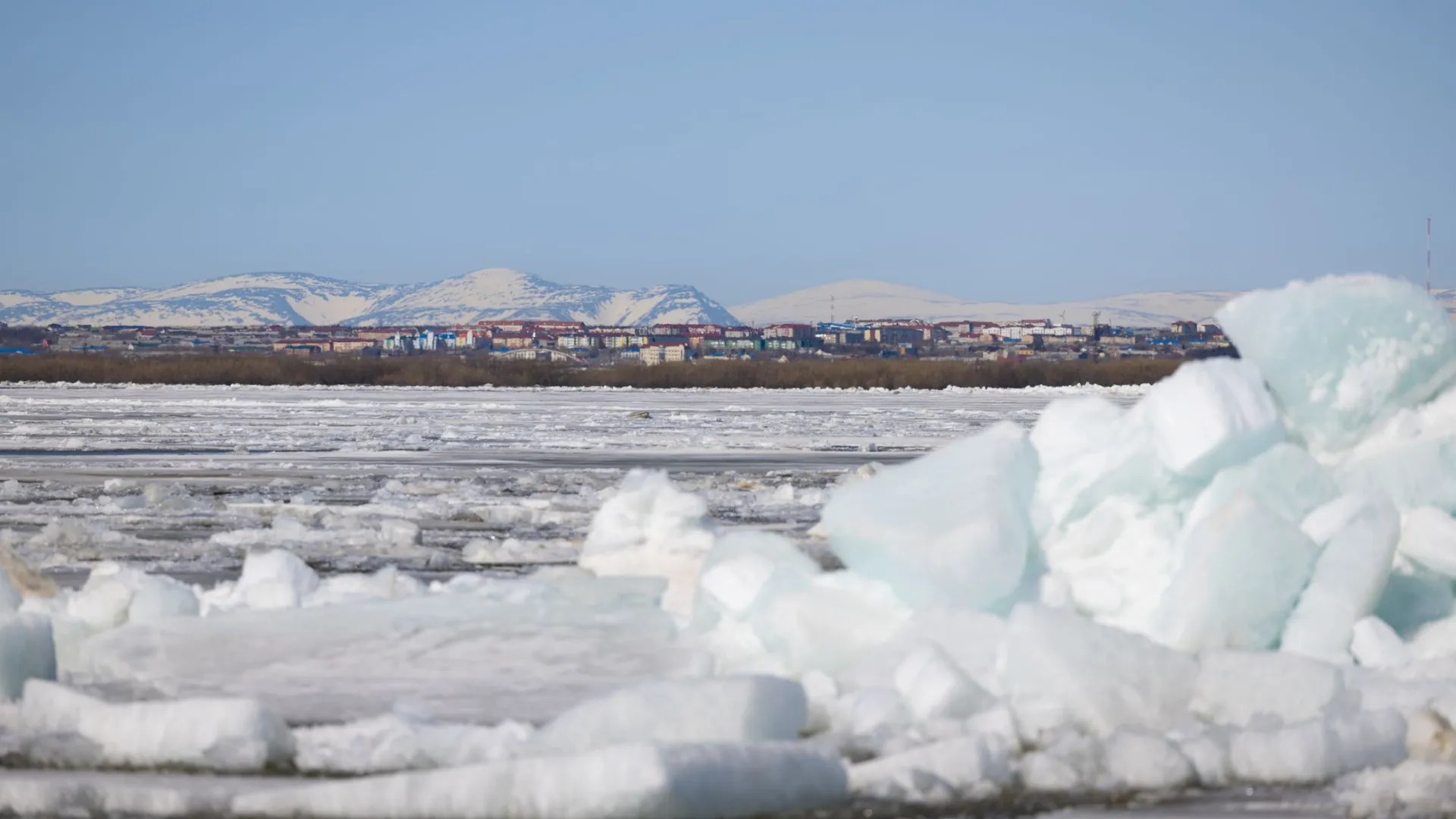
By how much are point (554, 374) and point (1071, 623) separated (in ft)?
191

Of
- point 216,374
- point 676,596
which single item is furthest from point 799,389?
point 676,596

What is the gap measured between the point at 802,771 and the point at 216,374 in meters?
58.8

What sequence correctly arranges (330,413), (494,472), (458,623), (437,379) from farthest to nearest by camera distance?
(437,379) < (330,413) < (494,472) < (458,623)

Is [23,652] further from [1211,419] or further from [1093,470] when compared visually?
[1211,419]

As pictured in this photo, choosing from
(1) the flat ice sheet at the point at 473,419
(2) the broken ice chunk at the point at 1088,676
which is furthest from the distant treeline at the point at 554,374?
(2) the broken ice chunk at the point at 1088,676

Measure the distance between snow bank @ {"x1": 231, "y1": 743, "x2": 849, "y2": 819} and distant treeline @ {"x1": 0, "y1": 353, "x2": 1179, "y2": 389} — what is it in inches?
2080

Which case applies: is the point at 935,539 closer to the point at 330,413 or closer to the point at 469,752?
the point at 469,752

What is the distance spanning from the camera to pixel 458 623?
20.1ft

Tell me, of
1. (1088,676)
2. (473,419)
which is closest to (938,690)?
(1088,676)

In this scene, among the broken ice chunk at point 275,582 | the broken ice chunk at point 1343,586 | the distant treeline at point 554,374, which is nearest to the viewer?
the broken ice chunk at point 1343,586

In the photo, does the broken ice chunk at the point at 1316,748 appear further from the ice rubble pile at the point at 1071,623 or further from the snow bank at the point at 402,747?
the snow bank at the point at 402,747

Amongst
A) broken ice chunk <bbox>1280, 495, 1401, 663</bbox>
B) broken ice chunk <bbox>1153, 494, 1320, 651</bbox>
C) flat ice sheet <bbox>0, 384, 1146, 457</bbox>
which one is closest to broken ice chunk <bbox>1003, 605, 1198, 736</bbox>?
broken ice chunk <bbox>1153, 494, 1320, 651</bbox>

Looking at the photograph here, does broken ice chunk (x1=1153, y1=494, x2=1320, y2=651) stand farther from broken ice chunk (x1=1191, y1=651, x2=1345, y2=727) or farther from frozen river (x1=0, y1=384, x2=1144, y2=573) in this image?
frozen river (x1=0, y1=384, x2=1144, y2=573)

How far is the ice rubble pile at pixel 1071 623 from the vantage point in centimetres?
398
